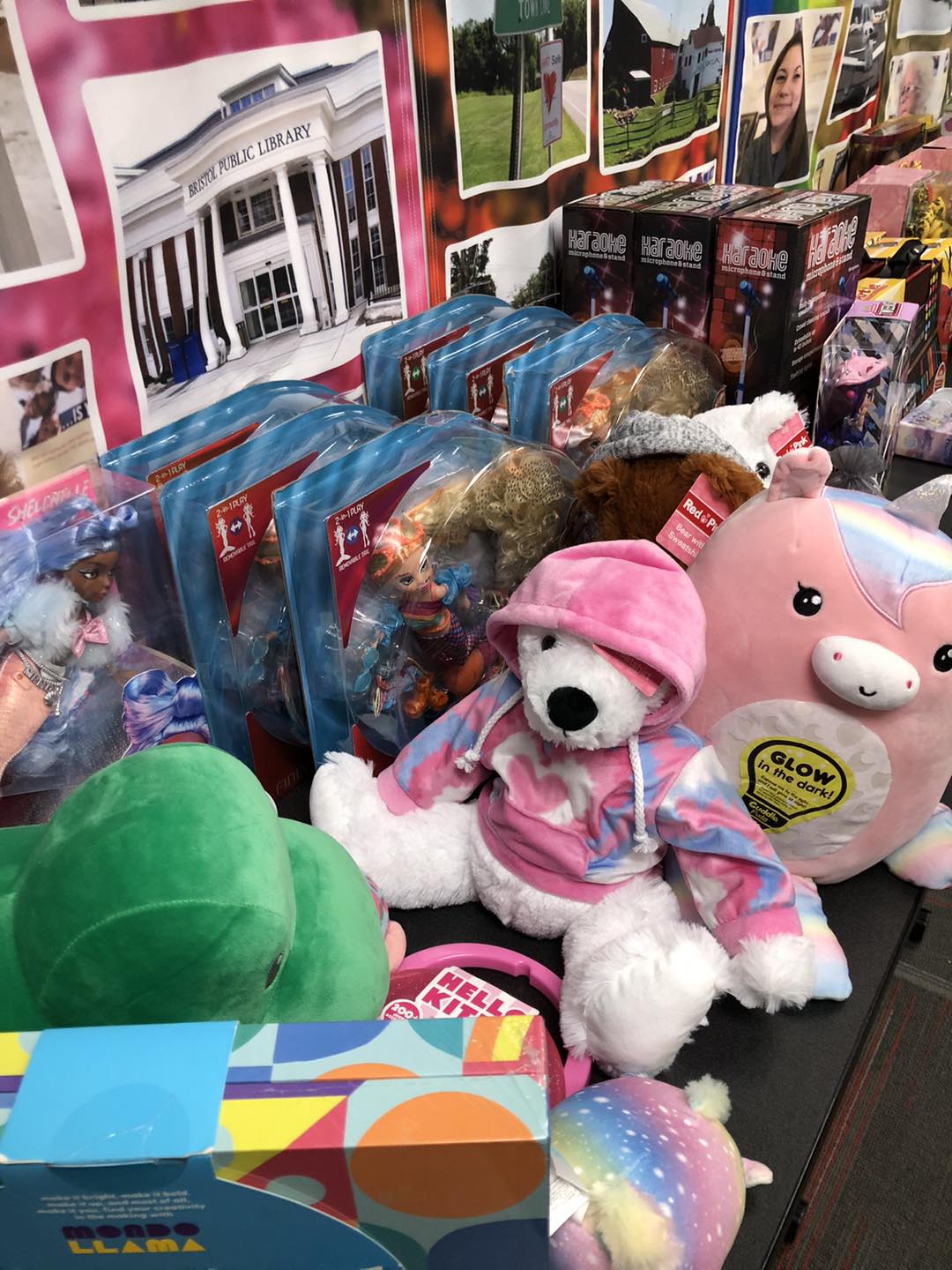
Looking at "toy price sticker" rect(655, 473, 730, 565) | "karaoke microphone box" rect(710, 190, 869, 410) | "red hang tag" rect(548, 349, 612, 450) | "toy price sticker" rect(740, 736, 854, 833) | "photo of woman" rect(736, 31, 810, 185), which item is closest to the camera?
"toy price sticker" rect(740, 736, 854, 833)

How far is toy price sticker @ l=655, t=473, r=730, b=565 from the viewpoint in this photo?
872 millimetres

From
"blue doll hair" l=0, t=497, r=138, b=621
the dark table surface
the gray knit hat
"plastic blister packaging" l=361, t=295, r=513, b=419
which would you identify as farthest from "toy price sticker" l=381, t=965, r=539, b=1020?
"plastic blister packaging" l=361, t=295, r=513, b=419

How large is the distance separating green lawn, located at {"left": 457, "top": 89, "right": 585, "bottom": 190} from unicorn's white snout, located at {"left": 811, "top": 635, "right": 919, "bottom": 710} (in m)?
0.73

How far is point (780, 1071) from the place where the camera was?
0.67m

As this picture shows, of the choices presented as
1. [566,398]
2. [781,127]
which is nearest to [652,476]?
[566,398]

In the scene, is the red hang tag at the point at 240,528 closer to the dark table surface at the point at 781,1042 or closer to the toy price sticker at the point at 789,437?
the dark table surface at the point at 781,1042

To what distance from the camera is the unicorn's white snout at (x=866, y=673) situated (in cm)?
66

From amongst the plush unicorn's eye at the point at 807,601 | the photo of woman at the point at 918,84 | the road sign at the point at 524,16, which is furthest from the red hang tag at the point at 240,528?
the photo of woman at the point at 918,84

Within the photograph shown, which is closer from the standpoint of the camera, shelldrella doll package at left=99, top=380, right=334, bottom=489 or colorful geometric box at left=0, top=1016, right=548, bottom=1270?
colorful geometric box at left=0, top=1016, right=548, bottom=1270

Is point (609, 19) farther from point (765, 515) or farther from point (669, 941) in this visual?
point (669, 941)

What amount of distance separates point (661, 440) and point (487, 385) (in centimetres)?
22

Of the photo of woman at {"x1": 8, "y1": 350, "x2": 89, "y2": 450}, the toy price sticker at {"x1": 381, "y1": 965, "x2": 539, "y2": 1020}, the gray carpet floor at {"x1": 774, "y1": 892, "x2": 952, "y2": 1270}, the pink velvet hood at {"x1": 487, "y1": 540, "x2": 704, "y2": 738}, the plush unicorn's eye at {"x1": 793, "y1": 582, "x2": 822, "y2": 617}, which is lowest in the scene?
the gray carpet floor at {"x1": 774, "y1": 892, "x2": 952, "y2": 1270}

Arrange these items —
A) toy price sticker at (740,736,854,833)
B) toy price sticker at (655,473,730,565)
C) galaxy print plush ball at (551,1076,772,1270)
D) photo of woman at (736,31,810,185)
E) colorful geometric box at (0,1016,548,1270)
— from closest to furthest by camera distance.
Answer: colorful geometric box at (0,1016,548,1270) < galaxy print plush ball at (551,1076,772,1270) < toy price sticker at (740,736,854,833) < toy price sticker at (655,473,730,565) < photo of woman at (736,31,810,185)

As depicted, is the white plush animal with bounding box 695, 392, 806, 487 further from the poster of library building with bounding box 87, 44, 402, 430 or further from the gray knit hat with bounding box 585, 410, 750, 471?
the poster of library building with bounding box 87, 44, 402, 430
